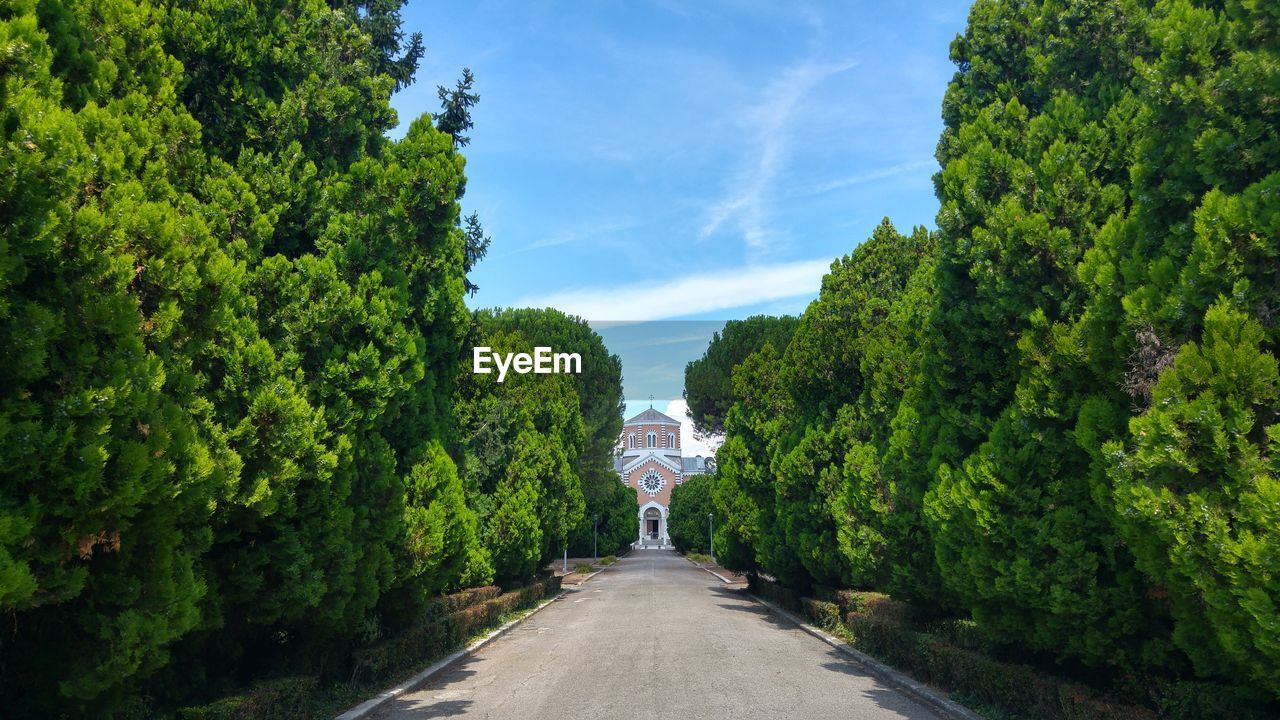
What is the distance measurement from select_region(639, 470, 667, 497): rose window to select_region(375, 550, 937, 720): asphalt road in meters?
77.1

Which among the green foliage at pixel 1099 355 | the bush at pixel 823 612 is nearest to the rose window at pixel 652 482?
the bush at pixel 823 612

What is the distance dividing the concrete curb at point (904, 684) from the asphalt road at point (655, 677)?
0.51 feet

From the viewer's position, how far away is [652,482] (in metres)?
98.0

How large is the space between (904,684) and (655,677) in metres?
3.52

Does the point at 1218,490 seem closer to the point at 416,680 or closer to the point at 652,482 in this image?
the point at 416,680

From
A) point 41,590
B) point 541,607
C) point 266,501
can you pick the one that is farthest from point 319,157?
point 541,607

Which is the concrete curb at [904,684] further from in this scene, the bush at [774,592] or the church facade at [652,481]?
the church facade at [652,481]

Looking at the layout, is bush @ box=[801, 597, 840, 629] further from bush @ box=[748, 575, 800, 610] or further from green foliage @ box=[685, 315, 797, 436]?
green foliage @ box=[685, 315, 797, 436]

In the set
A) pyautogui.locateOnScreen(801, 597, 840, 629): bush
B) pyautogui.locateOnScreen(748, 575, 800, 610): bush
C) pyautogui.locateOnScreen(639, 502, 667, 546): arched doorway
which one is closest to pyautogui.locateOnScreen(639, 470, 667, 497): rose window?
pyautogui.locateOnScreen(639, 502, 667, 546): arched doorway

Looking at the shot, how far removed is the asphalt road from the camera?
9.72 metres

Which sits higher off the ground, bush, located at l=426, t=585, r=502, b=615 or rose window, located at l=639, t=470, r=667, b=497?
rose window, located at l=639, t=470, r=667, b=497

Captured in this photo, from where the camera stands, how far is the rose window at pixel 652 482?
98000 mm

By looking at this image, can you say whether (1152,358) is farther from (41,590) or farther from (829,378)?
(829,378)

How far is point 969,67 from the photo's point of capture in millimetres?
11359
